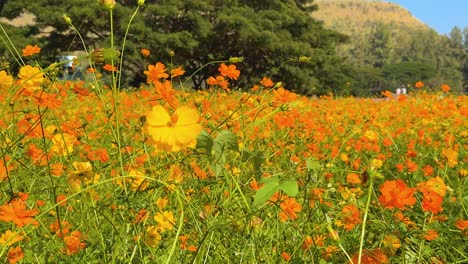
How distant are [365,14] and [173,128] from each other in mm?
157188

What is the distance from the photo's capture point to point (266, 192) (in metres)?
0.68

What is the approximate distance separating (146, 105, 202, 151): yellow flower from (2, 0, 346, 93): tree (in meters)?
13.9

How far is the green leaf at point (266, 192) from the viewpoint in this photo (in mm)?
652

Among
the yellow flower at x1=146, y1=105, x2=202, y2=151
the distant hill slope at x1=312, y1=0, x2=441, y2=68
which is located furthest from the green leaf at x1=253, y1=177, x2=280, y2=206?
the distant hill slope at x1=312, y1=0, x2=441, y2=68

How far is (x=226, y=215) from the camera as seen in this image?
4.51 ft

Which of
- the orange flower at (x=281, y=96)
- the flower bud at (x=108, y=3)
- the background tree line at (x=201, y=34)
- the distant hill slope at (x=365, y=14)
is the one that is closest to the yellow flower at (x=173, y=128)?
the flower bud at (x=108, y=3)

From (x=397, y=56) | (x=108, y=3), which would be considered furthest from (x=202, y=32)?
(x=397, y=56)

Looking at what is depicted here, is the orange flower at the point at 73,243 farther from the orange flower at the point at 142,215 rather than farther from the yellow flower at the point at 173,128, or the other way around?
the yellow flower at the point at 173,128

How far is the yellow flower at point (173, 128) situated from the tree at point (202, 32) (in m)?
13.9

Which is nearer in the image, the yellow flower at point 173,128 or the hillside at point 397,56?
the yellow flower at point 173,128

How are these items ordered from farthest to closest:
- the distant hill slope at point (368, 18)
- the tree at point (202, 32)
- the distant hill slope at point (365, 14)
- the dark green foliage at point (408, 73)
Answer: the distant hill slope at point (365, 14) < the distant hill slope at point (368, 18) < the dark green foliage at point (408, 73) < the tree at point (202, 32)

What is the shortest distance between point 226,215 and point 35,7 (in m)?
A: 15.7

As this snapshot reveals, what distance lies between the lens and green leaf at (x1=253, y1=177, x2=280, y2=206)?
0.65 metres

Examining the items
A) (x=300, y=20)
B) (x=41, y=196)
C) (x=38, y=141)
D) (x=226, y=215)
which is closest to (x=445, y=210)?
(x=226, y=215)
